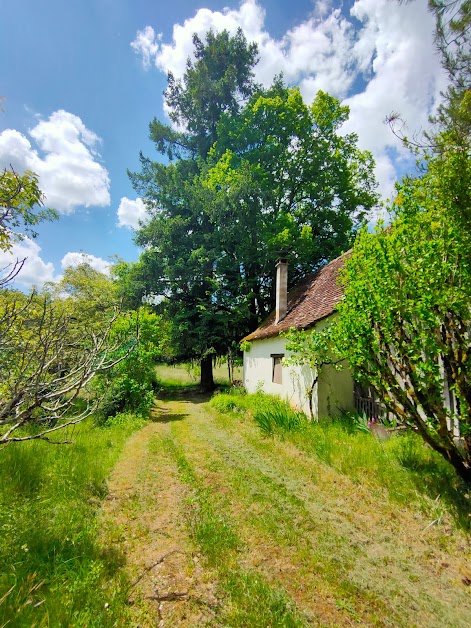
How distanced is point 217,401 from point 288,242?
9801 millimetres

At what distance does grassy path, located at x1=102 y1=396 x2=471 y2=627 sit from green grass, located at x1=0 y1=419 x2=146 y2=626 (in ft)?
0.98

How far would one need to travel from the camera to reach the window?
12.4m

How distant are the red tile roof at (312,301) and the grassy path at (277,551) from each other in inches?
200

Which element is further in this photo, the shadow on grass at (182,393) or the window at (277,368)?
the shadow on grass at (182,393)


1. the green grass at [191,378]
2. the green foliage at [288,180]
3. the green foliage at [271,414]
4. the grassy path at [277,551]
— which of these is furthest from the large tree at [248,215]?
the grassy path at [277,551]

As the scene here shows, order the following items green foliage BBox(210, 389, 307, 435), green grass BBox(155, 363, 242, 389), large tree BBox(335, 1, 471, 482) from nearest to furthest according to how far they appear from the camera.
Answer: large tree BBox(335, 1, 471, 482) → green foliage BBox(210, 389, 307, 435) → green grass BBox(155, 363, 242, 389)

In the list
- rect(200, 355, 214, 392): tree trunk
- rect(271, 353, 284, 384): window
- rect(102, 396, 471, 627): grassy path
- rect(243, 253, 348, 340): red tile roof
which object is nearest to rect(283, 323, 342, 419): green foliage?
rect(243, 253, 348, 340): red tile roof

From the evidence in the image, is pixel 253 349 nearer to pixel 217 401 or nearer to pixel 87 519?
pixel 217 401

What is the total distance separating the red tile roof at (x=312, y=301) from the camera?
10.0 metres

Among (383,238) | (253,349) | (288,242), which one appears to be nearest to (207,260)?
(288,242)

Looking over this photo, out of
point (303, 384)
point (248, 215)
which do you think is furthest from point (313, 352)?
point (248, 215)

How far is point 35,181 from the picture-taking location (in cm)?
373

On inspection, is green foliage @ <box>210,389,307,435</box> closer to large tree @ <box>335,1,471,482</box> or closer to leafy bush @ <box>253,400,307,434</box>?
leafy bush @ <box>253,400,307,434</box>

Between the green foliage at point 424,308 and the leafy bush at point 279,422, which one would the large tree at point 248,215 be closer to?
the leafy bush at point 279,422
